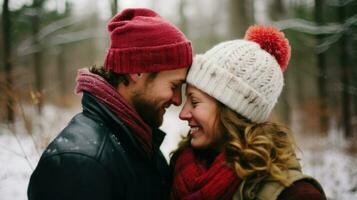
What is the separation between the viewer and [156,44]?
7.77 feet

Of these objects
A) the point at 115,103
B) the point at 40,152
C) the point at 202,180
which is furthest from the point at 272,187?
the point at 40,152

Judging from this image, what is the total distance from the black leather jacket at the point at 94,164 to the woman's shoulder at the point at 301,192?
756 millimetres

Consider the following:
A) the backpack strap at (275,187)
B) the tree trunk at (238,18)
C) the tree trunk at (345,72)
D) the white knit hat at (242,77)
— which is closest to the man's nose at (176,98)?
the white knit hat at (242,77)

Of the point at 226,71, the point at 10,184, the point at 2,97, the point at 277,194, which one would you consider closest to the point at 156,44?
the point at 226,71

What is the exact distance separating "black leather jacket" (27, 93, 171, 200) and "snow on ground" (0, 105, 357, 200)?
4.95 ft

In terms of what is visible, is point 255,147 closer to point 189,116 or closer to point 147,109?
point 189,116

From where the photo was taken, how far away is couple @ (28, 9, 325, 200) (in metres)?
2.03

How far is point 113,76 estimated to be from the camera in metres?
2.42

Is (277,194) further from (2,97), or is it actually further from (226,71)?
(2,97)

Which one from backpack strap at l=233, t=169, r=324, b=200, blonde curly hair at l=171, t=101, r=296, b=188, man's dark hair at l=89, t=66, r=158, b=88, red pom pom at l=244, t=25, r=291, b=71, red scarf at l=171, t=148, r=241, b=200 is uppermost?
red pom pom at l=244, t=25, r=291, b=71

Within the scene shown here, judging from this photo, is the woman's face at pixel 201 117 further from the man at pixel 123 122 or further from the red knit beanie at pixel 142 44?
the red knit beanie at pixel 142 44

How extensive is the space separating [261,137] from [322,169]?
7.84 metres

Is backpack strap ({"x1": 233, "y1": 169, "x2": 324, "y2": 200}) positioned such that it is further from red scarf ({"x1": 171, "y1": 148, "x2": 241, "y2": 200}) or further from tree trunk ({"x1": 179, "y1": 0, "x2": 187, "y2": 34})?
tree trunk ({"x1": 179, "y1": 0, "x2": 187, "y2": 34})

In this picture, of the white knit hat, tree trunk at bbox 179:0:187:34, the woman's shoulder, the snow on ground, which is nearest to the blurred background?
the snow on ground
